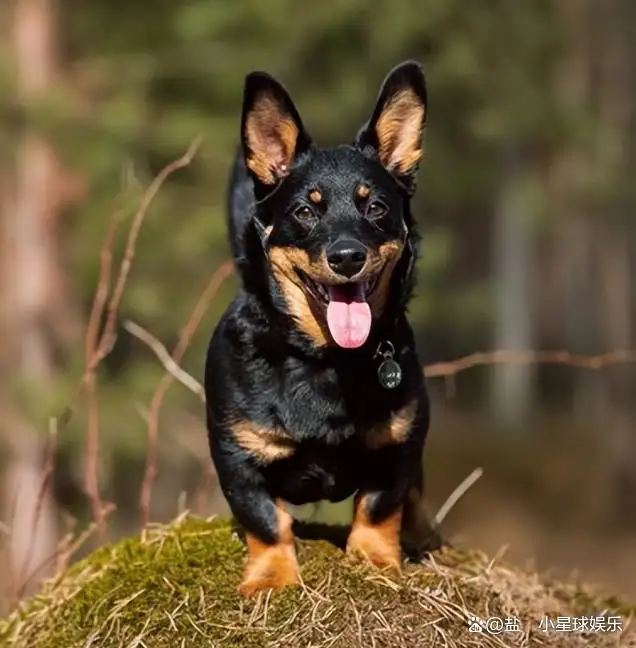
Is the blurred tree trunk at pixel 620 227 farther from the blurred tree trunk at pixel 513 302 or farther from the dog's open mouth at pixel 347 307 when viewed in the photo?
the dog's open mouth at pixel 347 307

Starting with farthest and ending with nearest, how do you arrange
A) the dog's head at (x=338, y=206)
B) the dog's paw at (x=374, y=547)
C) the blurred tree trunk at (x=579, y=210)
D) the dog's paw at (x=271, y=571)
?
the blurred tree trunk at (x=579, y=210) → the dog's paw at (x=374, y=547) → the dog's paw at (x=271, y=571) → the dog's head at (x=338, y=206)

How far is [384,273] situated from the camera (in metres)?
3.00

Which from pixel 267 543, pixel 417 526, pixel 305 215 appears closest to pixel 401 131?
pixel 305 215

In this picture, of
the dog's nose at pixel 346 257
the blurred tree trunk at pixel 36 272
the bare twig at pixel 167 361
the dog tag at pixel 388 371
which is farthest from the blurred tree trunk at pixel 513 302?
the dog's nose at pixel 346 257

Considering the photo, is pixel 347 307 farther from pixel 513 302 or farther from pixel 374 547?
pixel 513 302

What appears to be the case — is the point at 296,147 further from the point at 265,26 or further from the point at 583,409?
the point at 583,409

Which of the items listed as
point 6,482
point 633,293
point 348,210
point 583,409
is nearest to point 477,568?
point 348,210

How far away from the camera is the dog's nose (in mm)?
2768

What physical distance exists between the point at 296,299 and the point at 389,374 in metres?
0.33

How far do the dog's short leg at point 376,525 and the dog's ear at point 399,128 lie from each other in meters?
0.90

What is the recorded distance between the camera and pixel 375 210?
3.01m

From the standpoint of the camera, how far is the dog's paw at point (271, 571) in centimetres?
297

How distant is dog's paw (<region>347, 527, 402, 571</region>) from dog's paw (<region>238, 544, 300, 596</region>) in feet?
0.58

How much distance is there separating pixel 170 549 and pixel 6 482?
9223 millimetres
